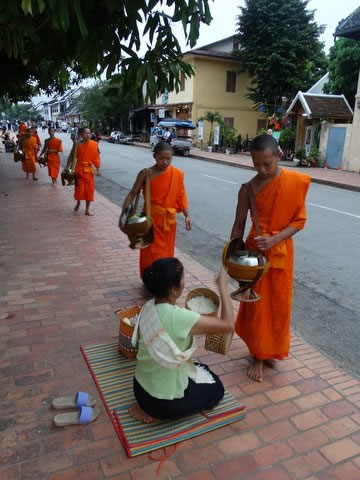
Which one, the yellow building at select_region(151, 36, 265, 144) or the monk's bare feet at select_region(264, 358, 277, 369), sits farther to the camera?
the yellow building at select_region(151, 36, 265, 144)

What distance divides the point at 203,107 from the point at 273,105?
19.1 feet

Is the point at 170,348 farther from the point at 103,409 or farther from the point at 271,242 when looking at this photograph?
the point at 271,242

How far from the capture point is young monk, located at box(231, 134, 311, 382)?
2797mm

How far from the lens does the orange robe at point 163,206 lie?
13.8 ft

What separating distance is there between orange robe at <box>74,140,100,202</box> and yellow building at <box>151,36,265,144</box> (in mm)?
25785

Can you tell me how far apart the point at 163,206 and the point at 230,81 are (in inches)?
1293

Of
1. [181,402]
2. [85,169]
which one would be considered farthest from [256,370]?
[85,169]

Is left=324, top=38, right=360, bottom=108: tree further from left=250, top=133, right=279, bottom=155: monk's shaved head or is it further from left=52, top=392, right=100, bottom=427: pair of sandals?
left=52, top=392, right=100, bottom=427: pair of sandals

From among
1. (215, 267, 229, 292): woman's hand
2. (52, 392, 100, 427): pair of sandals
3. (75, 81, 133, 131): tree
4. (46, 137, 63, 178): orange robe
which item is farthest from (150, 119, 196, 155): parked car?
(215, 267, 229, 292): woman's hand

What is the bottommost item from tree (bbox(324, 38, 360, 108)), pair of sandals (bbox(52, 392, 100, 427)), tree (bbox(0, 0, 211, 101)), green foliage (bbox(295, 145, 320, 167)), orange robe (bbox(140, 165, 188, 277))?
green foliage (bbox(295, 145, 320, 167))

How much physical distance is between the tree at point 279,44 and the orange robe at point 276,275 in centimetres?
2880

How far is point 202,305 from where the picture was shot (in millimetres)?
2947

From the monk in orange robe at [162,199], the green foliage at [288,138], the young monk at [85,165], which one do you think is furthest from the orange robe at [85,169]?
the green foliage at [288,138]

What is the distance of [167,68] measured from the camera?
2682 mm
